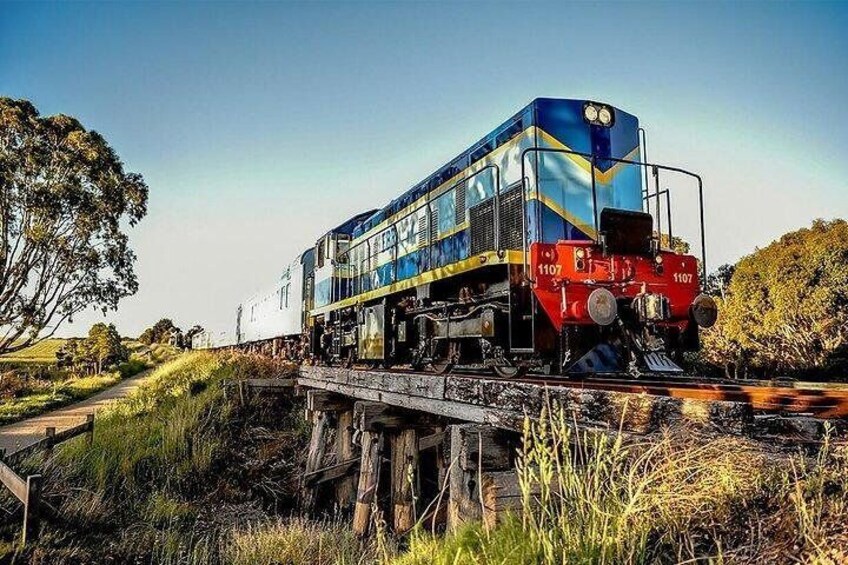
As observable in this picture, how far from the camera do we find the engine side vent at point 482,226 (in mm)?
6965

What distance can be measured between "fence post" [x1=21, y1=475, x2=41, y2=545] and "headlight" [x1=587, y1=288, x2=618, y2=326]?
A: 17.9ft

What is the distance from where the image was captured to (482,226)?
714 centimetres

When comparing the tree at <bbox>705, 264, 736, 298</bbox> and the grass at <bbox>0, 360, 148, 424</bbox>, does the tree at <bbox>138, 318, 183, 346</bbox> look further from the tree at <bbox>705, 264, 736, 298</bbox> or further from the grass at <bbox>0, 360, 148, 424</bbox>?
the tree at <bbox>705, 264, 736, 298</bbox>

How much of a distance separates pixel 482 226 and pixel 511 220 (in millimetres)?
452

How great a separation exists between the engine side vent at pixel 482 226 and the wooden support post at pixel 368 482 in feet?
8.74

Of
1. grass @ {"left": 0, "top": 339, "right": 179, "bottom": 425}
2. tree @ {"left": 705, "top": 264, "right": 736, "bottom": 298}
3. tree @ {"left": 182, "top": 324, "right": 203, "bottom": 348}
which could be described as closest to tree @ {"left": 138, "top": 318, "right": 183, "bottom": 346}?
tree @ {"left": 182, "top": 324, "right": 203, "bottom": 348}

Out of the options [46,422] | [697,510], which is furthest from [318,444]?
[697,510]

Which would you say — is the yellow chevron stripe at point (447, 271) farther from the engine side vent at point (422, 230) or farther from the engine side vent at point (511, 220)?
the engine side vent at point (422, 230)

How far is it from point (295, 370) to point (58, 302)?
8.73m

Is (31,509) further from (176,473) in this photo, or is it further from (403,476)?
(176,473)

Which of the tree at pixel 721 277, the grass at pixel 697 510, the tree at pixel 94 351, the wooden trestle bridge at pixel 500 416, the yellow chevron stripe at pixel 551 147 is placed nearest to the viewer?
the grass at pixel 697 510

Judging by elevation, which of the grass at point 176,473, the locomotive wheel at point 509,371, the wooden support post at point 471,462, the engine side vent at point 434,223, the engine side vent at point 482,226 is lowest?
the grass at point 176,473

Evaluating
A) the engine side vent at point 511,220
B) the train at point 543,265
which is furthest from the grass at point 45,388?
the engine side vent at point 511,220

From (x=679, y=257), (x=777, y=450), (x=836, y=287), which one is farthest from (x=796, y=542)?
(x=836, y=287)
